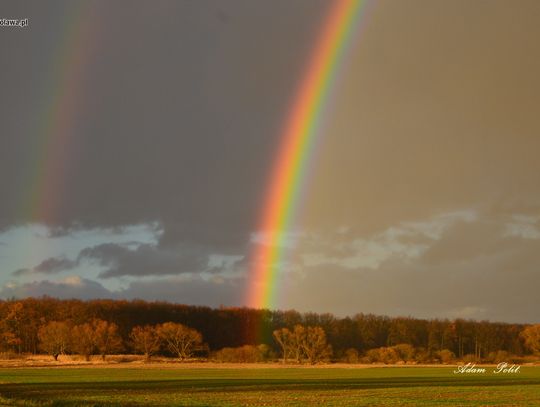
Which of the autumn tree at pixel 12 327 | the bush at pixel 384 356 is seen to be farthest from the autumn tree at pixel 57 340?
the bush at pixel 384 356

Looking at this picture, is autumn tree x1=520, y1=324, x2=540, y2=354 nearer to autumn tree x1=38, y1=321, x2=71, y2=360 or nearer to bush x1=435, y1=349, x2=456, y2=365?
bush x1=435, y1=349, x2=456, y2=365

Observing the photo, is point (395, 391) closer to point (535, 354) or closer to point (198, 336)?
point (198, 336)

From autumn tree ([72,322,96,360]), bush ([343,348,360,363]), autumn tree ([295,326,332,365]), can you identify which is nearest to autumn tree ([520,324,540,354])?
bush ([343,348,360,363])

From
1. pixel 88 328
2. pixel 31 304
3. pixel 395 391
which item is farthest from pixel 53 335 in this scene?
pixel 395 391

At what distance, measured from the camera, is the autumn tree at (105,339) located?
15050 cm

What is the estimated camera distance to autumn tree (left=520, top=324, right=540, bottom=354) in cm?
17975

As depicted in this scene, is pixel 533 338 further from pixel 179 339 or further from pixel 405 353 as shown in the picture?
pixel 179 339

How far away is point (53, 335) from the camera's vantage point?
152 meters

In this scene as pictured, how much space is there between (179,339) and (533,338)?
98.7 metres

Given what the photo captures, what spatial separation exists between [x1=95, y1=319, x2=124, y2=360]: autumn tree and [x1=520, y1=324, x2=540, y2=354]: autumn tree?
112984 millimetres

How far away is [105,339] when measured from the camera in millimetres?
152125

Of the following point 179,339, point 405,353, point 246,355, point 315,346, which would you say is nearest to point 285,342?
point 315,346

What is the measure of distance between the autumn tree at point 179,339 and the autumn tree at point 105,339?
36.4 ft

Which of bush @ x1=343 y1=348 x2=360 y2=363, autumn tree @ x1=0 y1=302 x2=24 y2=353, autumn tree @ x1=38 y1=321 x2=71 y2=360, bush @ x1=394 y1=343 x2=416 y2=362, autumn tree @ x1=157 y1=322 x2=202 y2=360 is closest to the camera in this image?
autumn tree @ x1=38 y1=321 x2=71 y2=360
